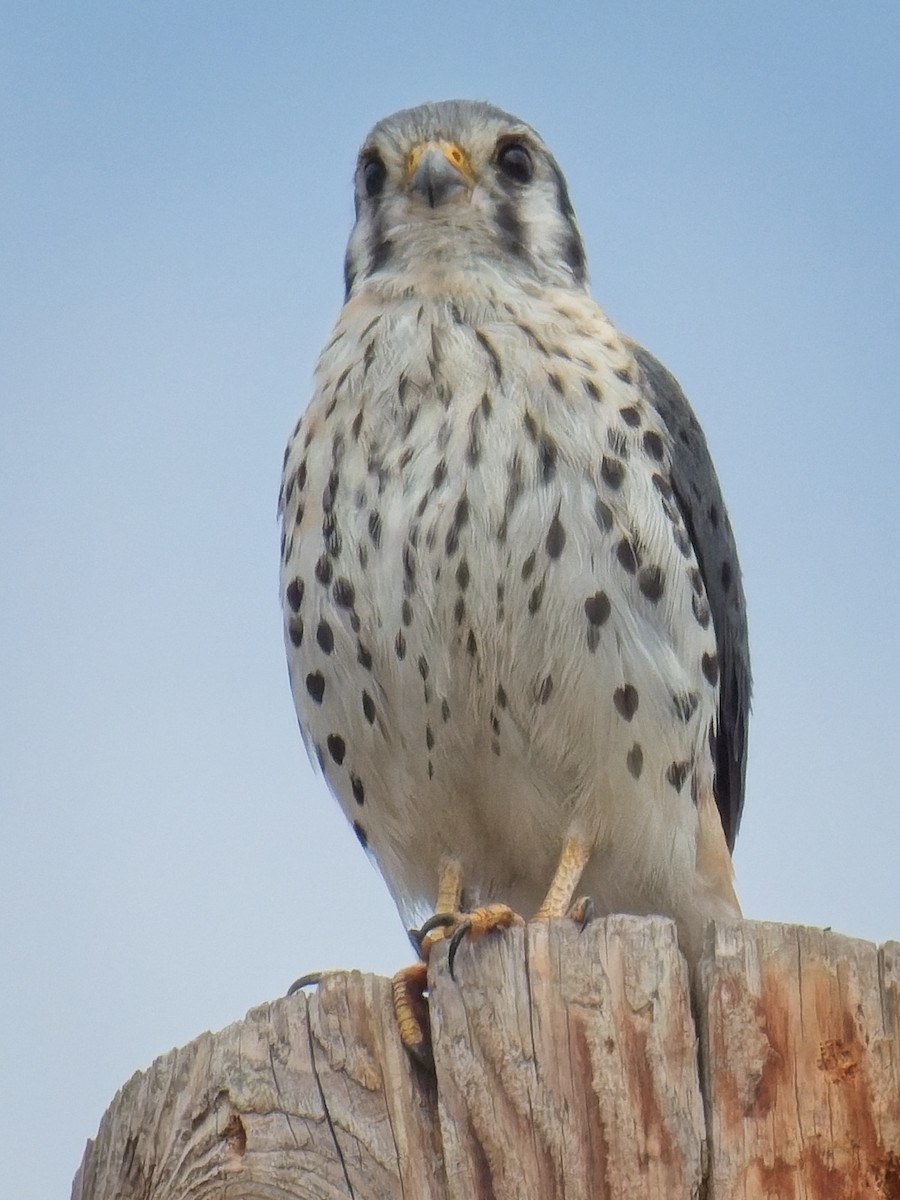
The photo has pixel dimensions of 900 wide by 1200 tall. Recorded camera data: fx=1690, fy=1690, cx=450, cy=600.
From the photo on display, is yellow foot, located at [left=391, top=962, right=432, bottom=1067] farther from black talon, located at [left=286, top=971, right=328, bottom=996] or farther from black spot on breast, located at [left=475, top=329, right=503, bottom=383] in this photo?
black spot on breast, located at [left=475, top=329, right=503, bottom=383]

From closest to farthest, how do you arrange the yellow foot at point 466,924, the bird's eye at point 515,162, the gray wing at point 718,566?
1. the yellow foot at point 466,924
2. the gray wing at point 718,566
3. the bird's eye at point 515,162

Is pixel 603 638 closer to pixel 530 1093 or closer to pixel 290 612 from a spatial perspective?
pixel 290 612

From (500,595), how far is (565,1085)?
144 centimetres

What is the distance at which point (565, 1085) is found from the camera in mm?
2719

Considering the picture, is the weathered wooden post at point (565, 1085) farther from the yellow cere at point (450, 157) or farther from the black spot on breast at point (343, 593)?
the yellow cere at point (450, 157)

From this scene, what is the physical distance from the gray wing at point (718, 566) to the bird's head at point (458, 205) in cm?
41

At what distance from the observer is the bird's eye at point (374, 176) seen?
4.77 m

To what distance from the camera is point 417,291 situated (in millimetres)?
4457

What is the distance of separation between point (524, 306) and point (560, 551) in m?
0.82

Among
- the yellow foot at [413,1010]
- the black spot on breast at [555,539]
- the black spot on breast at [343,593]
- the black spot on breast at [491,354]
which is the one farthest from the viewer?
the black spot on breast at [491,354]

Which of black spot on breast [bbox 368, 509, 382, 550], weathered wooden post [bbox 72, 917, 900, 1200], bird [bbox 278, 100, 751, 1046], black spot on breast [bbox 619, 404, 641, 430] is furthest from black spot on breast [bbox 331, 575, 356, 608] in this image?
weathered wooden post [bbox 72, 917, 900, 1200]

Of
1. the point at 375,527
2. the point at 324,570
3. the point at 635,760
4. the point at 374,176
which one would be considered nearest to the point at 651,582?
the point at 635,760

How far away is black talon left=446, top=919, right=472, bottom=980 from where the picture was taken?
9.81 ft

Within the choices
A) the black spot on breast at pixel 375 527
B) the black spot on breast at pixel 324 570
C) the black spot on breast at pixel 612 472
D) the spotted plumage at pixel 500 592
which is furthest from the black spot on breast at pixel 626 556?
the black spot on breast at pixel 324 570
